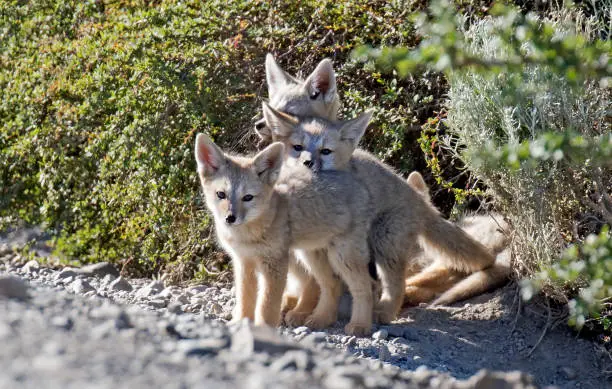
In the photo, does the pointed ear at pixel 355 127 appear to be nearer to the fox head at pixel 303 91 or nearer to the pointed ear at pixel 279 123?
the pointed ear at pixel 279 123

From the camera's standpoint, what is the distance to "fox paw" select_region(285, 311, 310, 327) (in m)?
5.89

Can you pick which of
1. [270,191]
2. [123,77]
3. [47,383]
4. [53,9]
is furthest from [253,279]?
[53,9]

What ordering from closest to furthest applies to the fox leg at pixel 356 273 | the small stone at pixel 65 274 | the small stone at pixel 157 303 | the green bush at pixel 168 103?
the fox leg at pixel 356 273 → the small stone at pixel 157 303 → the small stone at pixel 65 274 → the green bush at pixel 168 103

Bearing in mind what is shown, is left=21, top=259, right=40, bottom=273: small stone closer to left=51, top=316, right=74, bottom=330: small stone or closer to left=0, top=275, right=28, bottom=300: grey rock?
left=0, top=275, right=28, bottom=300: grey rock

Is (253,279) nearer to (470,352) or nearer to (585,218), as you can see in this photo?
(470,352)

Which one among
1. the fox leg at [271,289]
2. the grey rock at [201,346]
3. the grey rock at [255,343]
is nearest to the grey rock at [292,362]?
the grey rock at [255,343]

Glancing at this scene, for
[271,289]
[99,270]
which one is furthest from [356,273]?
[99,270]

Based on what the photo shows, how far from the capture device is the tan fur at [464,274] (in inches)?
254

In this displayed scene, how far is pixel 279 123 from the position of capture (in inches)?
258

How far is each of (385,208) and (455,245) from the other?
681 millimetres

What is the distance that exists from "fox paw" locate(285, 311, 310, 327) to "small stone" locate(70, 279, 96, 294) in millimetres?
1493

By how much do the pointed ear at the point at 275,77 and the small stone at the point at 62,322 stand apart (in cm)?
402

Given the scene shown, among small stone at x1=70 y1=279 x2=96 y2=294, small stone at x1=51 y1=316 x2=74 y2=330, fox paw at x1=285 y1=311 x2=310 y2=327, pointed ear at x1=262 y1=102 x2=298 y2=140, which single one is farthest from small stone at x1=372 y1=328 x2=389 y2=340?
small stone at x1=51 y1=316 x2=74 y2=330

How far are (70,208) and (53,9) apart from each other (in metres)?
2.14
